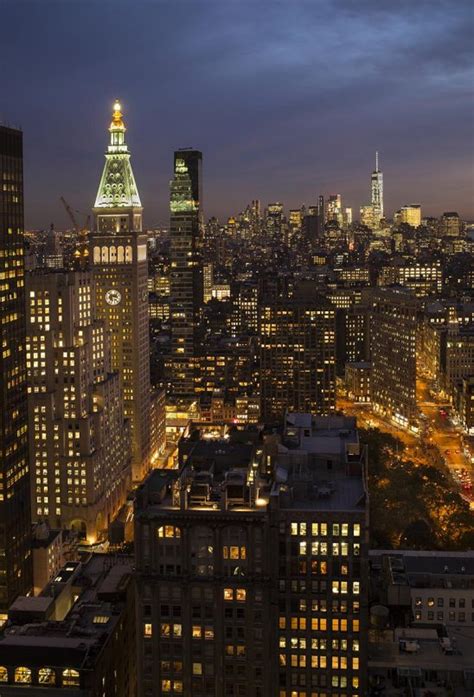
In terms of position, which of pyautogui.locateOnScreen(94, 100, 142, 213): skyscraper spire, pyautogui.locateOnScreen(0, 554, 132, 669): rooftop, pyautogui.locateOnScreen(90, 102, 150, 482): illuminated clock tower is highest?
pyautogui.locateOnScreen(94, 100, 142, 213): skyscraper spire

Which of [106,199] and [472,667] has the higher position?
[106,199]

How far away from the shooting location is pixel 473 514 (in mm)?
104938

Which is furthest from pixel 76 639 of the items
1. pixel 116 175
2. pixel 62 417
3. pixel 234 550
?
pixel 116 175

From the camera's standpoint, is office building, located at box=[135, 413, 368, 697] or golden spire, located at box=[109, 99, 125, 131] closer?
office building, located at box=[135, 413, 368, 697]

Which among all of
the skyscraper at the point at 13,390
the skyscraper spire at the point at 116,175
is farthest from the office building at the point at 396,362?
the skyscraper at the point at 13,390

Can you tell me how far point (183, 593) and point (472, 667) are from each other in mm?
19305

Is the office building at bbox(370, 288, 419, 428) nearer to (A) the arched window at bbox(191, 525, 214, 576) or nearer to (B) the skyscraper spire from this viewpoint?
(B) the skyscraper spire

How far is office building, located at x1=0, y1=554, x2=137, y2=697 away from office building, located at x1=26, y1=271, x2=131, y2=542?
38.6 m

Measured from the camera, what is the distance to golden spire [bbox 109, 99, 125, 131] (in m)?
152

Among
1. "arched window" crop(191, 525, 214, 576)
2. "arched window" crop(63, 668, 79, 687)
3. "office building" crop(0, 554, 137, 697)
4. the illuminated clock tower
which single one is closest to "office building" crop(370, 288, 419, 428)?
the illuminated clock tower

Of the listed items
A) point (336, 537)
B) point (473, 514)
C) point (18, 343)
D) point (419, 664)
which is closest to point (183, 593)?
point (336, 537)

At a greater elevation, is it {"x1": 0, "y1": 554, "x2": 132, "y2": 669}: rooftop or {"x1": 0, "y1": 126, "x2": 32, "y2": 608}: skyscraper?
{"x1": 0, "y1": 126, "x2": 32, "y2": 608}: skyscraper

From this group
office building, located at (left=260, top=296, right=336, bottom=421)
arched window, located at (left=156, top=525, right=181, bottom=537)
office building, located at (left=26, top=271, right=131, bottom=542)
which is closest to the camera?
arched window, located at (left=156, top=525, right=181, bottom=537)

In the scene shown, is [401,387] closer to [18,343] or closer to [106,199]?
[106,199]
